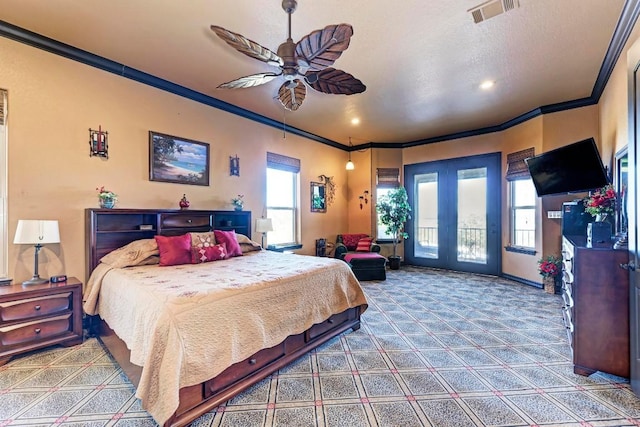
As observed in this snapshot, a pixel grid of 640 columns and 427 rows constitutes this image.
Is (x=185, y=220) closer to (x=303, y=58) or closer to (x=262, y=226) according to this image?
(x=262, y=226)

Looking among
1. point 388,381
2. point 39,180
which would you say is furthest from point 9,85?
point 388,381

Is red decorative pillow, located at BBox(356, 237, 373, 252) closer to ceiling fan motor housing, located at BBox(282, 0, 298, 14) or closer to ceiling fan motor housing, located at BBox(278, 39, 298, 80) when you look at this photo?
ceiling fan motor housing, located at BBox(278, 39, 298, 80)

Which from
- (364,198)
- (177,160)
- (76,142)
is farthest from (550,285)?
(76,142)

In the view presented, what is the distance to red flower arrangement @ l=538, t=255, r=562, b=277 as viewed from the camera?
4484 mm

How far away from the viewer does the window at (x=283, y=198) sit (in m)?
5.45

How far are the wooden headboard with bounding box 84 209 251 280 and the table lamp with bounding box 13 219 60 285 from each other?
37cm

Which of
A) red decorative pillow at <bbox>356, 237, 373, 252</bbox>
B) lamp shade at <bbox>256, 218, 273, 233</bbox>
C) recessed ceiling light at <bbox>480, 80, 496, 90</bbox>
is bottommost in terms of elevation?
red decorative pillow at <bbox>356, 237, 373, 252</bbox>

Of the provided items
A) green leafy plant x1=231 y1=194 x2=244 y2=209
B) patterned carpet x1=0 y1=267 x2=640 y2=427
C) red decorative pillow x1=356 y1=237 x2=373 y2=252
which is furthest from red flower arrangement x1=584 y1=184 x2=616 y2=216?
green leafy plant x1=231 y1=194 x2=244 y2=209

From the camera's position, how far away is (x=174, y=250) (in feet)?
10.5

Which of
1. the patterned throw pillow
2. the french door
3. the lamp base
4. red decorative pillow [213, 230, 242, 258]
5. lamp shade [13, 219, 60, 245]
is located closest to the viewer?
lamp shade [13, 219, 60, 245]

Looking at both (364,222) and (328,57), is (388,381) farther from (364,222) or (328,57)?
(364,222)

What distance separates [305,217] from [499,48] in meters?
4.12

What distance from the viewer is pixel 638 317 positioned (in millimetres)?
2010

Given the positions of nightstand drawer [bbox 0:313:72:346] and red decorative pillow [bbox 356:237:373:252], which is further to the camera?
red decorative pillow [bbox 356:237:373:252]
